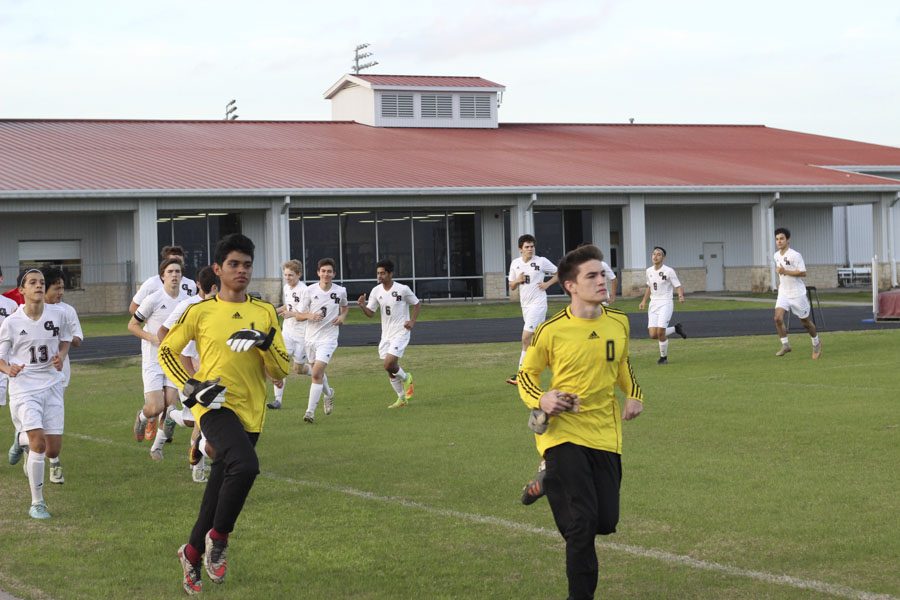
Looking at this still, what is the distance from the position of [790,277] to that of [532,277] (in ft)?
16.3

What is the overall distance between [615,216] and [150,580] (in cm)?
4399

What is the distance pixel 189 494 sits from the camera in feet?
34.6

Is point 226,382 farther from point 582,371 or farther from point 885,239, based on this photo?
point 885,239

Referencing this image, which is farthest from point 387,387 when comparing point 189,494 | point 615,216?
point 615,216

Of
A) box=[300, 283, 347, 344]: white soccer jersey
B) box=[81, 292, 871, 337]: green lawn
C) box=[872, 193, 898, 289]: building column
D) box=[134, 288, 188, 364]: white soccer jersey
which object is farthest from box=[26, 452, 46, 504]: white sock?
box=[872, 193, 898, 289]: building column

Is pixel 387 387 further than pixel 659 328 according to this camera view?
No

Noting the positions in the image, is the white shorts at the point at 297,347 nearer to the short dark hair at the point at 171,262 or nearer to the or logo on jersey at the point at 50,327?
the short dark hair at the point at 171,262

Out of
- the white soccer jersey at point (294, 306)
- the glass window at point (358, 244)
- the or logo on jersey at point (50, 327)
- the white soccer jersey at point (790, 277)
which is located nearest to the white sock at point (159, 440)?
the or logo on jersey at point (50, 327)

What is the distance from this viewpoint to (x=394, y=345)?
17.2 m

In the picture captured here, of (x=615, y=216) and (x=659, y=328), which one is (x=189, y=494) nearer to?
(x=659, y=328)

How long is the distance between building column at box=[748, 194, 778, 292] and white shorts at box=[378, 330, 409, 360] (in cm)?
3302

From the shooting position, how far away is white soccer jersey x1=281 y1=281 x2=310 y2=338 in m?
17.0

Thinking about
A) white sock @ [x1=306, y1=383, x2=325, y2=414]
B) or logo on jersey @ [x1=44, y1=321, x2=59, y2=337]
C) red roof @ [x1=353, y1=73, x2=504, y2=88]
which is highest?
red roof @ [x1=353, y1=73, x2=504, y2=88]

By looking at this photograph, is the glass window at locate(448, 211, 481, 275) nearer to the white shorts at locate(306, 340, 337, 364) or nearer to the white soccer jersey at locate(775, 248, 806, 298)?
the white soccer jersey at locate(775, 248, 806, 298)
